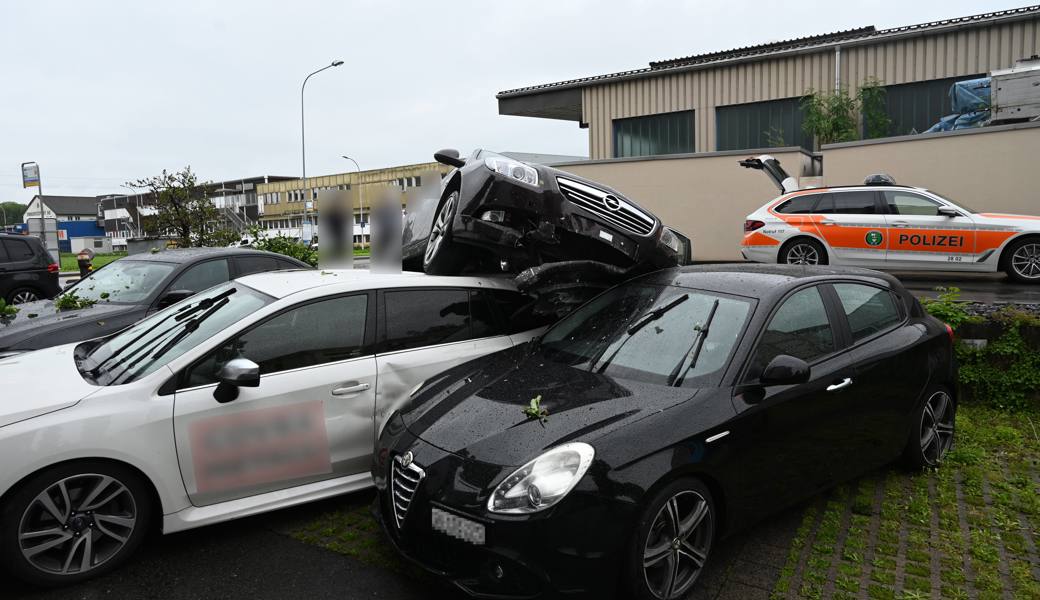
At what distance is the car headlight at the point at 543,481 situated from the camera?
9.27 feet

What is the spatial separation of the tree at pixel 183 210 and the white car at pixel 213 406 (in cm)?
972

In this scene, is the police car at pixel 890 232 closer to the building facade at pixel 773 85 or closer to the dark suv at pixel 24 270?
the building facade at pixel 773 85

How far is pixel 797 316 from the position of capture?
3.93 m

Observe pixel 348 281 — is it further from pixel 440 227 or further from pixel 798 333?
pixel 798 333

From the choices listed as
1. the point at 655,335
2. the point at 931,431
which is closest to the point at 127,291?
the point at 655,335

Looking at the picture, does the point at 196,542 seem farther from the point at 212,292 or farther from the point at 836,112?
the point at 836,112

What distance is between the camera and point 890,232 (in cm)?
1104

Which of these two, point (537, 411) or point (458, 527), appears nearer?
point (458, 527)

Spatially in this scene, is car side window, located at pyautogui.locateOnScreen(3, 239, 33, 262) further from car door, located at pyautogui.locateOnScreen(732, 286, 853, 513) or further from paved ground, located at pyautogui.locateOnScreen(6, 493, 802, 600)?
car door, located at pyautogui.locateOnScreen(732, 286, 853, 513)

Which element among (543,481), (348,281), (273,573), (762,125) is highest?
(762,125)

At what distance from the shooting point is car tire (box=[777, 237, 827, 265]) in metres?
11.6

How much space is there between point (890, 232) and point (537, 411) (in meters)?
9.76

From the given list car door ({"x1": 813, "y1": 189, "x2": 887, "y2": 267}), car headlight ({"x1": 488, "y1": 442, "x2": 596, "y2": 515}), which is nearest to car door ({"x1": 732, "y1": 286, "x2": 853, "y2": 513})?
car headlight ({"x1": 488, "y1": 442, "x2": 596, "y2": 515})

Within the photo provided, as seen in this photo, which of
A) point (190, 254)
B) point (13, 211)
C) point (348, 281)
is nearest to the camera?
point (348, 281)
